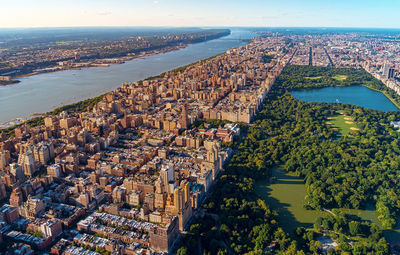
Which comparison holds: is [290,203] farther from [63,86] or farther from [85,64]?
[85,64]

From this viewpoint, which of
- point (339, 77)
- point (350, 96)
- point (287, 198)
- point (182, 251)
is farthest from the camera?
point (339, 77)

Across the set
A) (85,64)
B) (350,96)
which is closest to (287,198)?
(350,96)

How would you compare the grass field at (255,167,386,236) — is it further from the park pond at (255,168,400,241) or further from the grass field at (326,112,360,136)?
the grass field at (326,112,360,136)

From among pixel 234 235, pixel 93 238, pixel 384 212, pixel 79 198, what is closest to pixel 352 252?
pixel 384 212

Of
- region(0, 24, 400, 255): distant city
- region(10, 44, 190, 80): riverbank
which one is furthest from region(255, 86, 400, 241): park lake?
region(10, 44, 190, 80): riverbank

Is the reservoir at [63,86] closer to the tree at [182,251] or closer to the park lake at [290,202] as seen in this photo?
the tree at [182,251]

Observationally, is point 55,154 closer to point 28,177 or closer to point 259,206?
point 28,177

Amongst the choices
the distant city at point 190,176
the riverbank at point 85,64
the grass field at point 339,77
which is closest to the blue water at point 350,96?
the grass field at point 339,77
